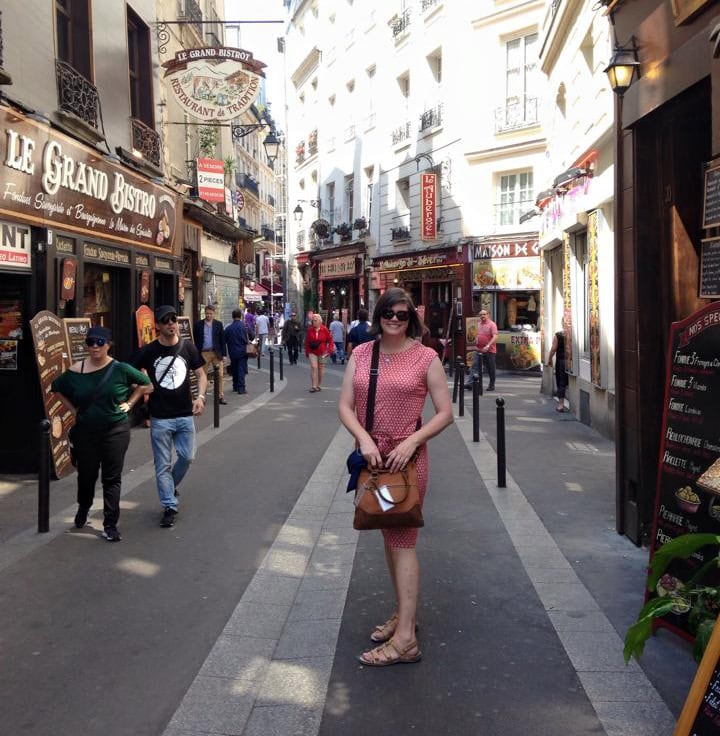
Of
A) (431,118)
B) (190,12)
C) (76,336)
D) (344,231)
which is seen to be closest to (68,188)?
(76,336)

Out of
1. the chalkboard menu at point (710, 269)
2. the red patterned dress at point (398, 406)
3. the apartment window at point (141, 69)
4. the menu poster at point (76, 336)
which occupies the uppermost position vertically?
the apartment window at point (141, 69)

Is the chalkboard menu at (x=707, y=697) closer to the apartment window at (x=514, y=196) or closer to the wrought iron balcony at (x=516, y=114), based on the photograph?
the wrought iron balcony at (x=516, y=114)

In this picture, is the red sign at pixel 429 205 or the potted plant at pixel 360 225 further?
the potted plant at pixel 360 225

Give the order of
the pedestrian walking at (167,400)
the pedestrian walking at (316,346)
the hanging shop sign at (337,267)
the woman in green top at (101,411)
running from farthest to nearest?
the hanging shop sign at (337,267), the pedestrian walking at (316,346), the pedestrian walking at (167,400), the woman in green top at (101,411)

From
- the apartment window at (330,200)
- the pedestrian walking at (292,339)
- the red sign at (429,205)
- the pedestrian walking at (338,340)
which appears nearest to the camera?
the red sign at (429,205)

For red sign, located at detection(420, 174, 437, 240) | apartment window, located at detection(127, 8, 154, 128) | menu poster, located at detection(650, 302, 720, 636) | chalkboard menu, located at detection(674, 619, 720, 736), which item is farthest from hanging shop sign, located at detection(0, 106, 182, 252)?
red sign, located at detection(420, 174, 437, 240)

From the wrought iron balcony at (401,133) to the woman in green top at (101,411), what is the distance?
74.1ft

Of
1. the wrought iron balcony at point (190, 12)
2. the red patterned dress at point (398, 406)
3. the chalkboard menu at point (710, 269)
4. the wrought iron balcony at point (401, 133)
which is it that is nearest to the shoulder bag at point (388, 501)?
the red patterned dress at point (398, 406)

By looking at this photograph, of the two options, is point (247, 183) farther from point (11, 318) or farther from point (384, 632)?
point (384, 632)

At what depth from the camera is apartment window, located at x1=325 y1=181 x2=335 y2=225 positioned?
1400 inches

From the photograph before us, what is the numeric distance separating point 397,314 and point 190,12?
16616 millimetres

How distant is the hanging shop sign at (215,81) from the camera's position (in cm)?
1305

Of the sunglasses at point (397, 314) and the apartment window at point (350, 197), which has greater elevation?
the apartment window at point (350, 197)

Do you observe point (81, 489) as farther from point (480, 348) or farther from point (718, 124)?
point (480, 348)
